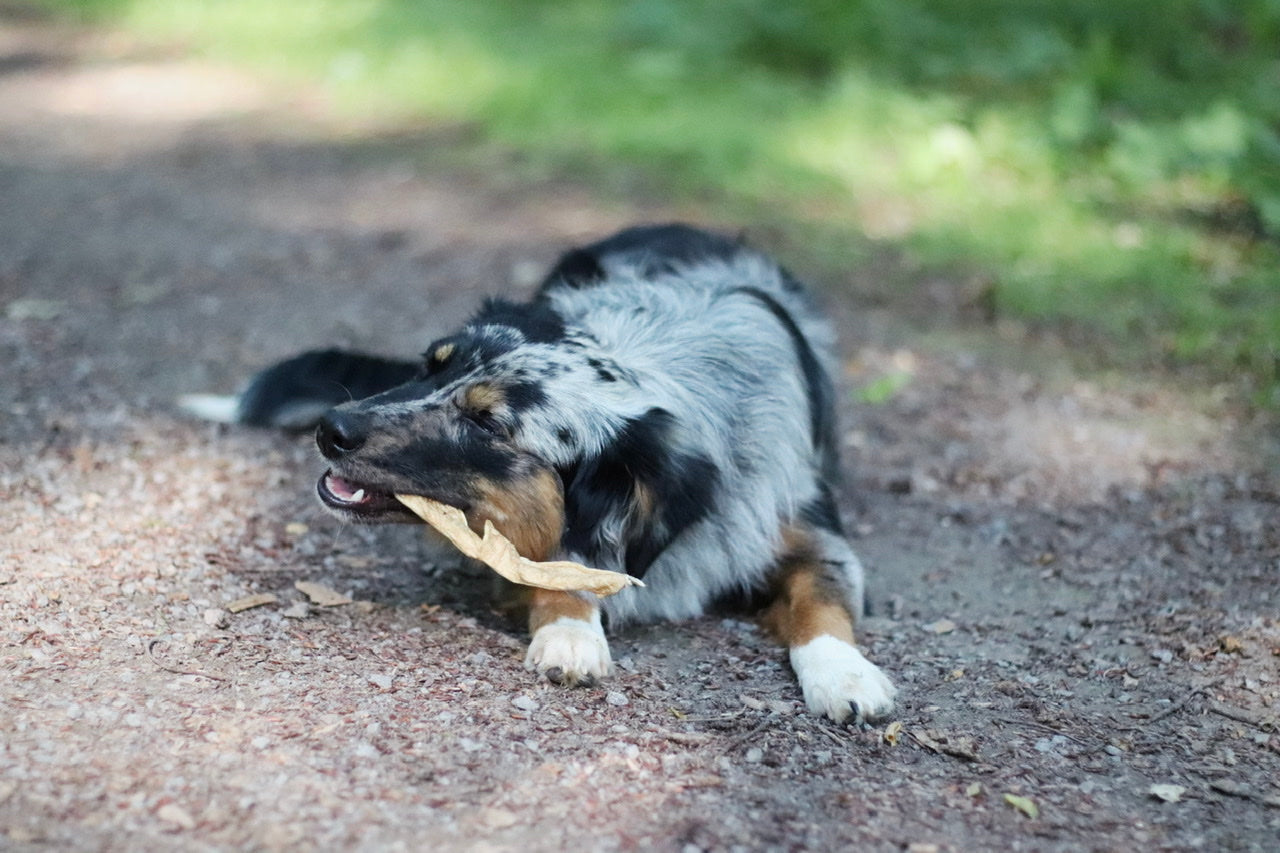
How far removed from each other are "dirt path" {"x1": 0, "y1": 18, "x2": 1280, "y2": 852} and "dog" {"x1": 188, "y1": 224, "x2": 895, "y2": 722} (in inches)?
6.3

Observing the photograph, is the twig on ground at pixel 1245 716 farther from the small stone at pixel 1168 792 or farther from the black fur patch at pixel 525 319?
the black fur patch at pixel 525 319

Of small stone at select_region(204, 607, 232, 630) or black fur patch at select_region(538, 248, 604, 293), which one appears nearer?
small stone at select_region(204, 607, 232, 630)

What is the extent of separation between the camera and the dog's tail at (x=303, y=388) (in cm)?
525

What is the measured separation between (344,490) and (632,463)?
96 cm

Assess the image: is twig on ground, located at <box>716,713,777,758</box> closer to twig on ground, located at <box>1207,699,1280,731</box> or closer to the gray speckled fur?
the gray speckled fur

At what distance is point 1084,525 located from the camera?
5.12 metres

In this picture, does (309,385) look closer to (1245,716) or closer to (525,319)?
(525,319)

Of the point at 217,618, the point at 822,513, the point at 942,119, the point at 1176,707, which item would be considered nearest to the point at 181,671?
the point at 217,618

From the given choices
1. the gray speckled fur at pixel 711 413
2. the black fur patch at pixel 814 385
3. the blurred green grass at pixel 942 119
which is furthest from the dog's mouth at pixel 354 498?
the blurred green grass at pixel 942 119

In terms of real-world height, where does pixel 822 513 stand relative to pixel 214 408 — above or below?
above

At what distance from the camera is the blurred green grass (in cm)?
741

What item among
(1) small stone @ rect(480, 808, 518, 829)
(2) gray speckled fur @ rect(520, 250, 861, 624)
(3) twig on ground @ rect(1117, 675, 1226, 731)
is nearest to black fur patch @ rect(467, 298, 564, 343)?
(2) gray speckled fur @ rect(520, 250, 861, 624)

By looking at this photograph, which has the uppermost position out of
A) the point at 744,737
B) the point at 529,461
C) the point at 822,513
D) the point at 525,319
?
the point at 525,319

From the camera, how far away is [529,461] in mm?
3936
